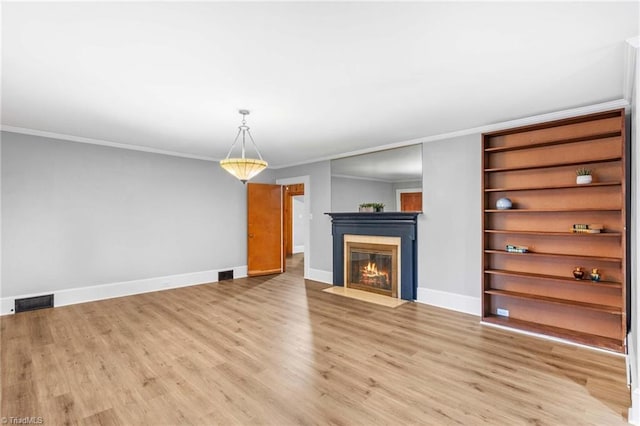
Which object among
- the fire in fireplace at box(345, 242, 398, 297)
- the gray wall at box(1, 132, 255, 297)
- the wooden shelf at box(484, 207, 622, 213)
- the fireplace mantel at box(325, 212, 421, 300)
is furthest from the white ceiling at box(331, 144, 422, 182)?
the gray wall at box(1, 132, 255, 297)

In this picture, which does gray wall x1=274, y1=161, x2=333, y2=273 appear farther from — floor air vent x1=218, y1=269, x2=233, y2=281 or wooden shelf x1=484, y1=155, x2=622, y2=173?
wooden shelf x1=484, y1=155, x2=622, y2=173

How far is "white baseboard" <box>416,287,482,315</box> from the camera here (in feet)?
13.8

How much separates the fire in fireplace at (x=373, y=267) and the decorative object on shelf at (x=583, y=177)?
2.51 meters

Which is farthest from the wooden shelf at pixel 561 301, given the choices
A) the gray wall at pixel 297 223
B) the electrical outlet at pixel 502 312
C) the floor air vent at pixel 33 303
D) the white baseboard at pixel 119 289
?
the gray wall at pixel 297 223

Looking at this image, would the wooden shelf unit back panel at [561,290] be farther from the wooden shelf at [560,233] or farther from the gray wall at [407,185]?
the gray wall at [407,185]

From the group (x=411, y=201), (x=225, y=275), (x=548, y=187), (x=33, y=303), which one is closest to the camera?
(x=548, y=187)

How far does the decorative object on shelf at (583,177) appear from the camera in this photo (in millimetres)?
3248

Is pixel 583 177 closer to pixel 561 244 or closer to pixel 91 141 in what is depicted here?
pixel 561 244

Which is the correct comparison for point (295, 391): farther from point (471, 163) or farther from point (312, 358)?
point (471, 163)

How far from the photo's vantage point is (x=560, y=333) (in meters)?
3.35

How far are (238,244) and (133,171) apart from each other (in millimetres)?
2509

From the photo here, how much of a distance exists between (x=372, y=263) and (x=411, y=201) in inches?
52.9

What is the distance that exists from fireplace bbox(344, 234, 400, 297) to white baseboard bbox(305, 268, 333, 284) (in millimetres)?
520

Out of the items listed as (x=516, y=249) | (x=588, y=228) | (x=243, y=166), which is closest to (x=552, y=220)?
(x=588, y=228)
